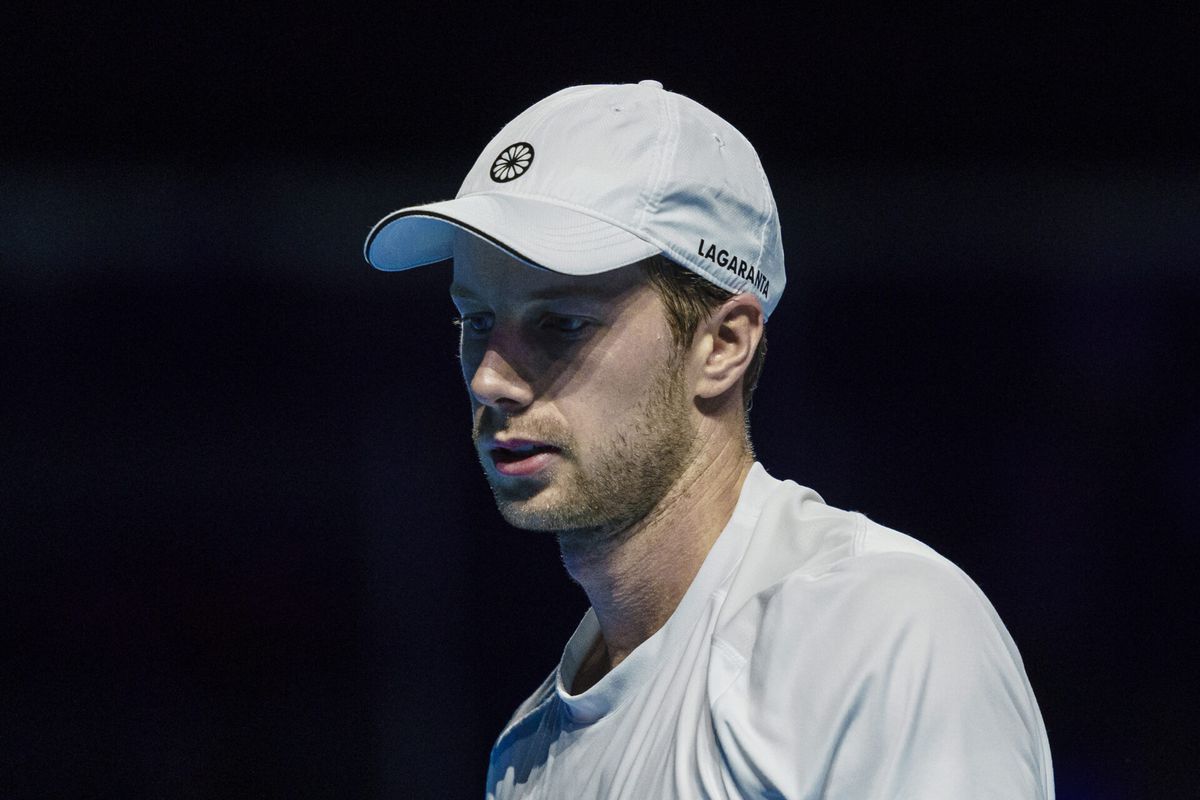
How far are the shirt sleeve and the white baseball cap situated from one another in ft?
1.24

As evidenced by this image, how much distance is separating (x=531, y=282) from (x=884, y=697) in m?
0.54

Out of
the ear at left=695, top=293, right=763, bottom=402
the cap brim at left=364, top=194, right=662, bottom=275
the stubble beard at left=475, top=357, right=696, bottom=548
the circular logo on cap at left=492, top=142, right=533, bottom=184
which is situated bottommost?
the stubble beard at left=475, top=357, right=696, bottom=548

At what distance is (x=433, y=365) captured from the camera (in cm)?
313

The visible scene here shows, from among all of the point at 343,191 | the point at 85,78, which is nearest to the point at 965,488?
the point at 343,191

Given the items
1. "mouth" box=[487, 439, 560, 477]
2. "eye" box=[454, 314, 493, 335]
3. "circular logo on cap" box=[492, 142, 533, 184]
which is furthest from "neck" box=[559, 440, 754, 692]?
"circular logo on cap" box=[492, 142, 533, 184]

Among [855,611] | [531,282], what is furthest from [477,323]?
[855,611]

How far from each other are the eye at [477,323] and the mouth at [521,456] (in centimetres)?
13

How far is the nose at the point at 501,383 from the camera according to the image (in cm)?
124

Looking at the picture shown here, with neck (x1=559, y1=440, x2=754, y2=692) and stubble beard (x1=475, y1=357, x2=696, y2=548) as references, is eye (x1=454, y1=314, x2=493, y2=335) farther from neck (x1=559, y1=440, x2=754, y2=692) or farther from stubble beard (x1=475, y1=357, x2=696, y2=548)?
neck (x1=559, y1=440, x2=754, y2=692)

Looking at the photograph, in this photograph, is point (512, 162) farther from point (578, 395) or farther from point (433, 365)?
point (433, 365)

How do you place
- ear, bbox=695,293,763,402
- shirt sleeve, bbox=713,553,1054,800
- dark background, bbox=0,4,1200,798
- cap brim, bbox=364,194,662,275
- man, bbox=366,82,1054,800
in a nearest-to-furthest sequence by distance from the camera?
1. shirt sleeve, bbox=713,553,1054,800
2. man, bbox=366,82,1054,800
3. cap brim, bbox=364,194,662,275
4. ear, bbox=695,293,763,402
5. dark background, bbox=0,4,1200,798

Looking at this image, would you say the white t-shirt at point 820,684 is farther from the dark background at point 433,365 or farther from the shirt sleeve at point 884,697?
the dark background at point 433,365

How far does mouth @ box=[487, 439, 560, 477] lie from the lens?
1.25 metres

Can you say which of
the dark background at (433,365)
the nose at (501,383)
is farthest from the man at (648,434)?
the dark background at (433,365)
